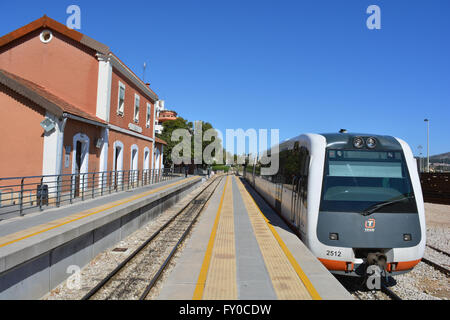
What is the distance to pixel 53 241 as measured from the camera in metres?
5.66

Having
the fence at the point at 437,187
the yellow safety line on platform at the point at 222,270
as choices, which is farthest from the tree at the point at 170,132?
the yellow safety line on platform at the point at 222,270

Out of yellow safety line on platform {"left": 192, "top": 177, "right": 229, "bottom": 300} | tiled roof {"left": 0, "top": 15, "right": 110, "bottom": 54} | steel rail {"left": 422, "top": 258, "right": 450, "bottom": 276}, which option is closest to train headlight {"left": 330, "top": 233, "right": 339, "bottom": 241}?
yellow safety line on platform {"left": 192, "top": 177, "right": 229, "bottom": 300}

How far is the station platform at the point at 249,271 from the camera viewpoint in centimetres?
464

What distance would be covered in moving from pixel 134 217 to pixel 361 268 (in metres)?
7.42

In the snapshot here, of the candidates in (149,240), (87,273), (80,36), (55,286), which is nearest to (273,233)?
(149,240)

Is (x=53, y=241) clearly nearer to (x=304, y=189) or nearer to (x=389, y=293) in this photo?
(x=304, y=189)

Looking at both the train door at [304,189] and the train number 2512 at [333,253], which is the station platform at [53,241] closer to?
the train door at [304,189]

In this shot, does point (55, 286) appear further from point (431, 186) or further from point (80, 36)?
point (431, 186)

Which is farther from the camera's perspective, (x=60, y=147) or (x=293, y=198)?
(x=60, y=147)

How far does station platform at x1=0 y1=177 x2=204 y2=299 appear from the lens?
4.82 meters

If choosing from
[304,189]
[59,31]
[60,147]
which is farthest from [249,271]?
[59,31]

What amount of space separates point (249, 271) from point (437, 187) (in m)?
24.5

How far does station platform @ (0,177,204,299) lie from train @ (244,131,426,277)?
4.72 m

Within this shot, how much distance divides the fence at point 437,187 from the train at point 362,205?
20646mm
